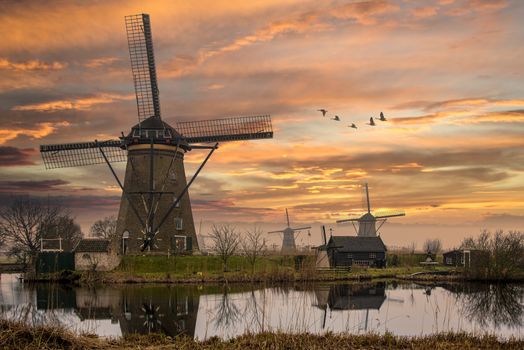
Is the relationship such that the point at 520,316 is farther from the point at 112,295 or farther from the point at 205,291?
the point at 112,295

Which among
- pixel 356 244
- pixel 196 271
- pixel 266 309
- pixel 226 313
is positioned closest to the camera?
pixel 226 313

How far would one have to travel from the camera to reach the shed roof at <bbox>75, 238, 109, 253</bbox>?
5019cm

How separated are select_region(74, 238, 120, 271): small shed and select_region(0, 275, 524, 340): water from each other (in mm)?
7195

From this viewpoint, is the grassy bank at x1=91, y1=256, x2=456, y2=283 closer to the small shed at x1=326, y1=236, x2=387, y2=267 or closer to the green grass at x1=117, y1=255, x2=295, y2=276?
the green grass at x1=117, y1=255, x2=295, y2=276

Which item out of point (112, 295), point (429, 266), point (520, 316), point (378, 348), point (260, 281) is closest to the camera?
point (378, 348)

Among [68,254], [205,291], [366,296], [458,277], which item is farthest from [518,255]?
[68,254]

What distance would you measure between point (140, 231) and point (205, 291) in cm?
1253

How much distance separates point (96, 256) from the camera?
50.1 meters

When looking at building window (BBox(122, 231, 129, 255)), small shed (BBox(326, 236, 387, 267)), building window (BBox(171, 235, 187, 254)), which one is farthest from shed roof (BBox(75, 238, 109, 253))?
small shed (BBox(326, 236, 387, 267))

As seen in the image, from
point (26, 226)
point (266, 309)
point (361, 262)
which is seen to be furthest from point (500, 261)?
point (26, 226)

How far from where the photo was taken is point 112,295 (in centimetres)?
3622

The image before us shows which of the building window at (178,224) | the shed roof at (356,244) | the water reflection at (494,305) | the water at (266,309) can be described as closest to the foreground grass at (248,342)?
the water at (266,309)

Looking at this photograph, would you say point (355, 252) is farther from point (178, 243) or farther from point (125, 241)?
point (125, 241)

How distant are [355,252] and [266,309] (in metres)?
41.9
